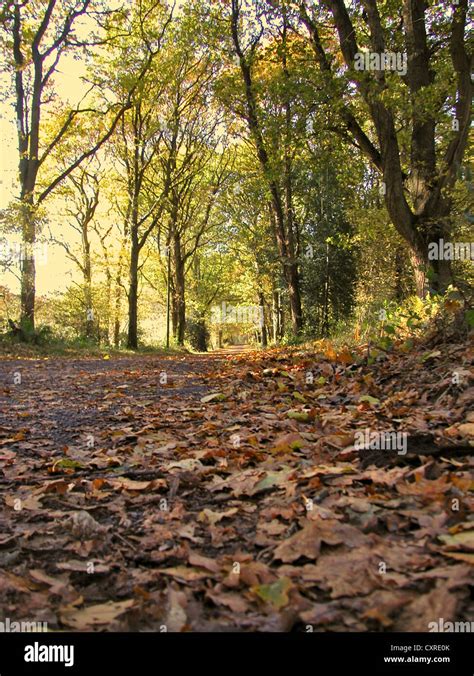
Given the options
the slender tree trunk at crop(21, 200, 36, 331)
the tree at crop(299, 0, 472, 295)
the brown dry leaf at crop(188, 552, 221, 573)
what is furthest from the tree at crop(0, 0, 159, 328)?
the brown dry leaf at crop(188, 552, 221, 573)

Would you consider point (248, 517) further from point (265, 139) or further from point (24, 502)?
point (265, 139)

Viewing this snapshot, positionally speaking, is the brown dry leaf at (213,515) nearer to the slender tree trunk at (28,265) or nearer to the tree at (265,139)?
the tree at (265,139)

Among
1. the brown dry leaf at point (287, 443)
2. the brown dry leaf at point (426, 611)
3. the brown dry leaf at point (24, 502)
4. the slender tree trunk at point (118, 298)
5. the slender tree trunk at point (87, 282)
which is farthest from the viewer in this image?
the slender tree trunk at point (118, 298)

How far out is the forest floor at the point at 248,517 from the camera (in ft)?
5.54

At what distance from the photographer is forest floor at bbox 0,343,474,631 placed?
1.69 metres

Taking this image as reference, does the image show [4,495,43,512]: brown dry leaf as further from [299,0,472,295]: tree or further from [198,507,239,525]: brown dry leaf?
[299,0,472,295]: tree

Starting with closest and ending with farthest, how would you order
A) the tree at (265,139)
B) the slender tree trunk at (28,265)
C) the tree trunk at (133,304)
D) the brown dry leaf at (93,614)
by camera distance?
the brown dry leaf at (93,614) < the tree at (265,139) < the slender tree trunk at (28,265) < the tree trunk at (133,304)

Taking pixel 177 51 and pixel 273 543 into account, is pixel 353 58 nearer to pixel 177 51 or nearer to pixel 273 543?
pixel 273 543

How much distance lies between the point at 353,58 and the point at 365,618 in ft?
33.6

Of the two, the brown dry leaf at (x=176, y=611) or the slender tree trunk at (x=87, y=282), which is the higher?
the slender tree trunk at (x=87, y=282)

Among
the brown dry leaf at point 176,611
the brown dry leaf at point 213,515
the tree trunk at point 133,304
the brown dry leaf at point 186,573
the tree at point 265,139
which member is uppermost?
the tree at point 265,139

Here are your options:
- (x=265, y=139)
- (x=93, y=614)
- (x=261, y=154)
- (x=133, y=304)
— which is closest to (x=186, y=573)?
(x=93, y=614)

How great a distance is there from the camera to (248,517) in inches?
96.7
